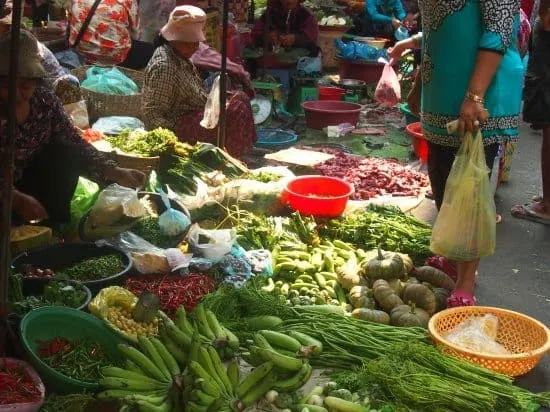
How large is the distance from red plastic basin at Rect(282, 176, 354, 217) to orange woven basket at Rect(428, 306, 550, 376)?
5.43 ft

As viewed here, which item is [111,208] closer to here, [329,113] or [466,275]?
[466,275]

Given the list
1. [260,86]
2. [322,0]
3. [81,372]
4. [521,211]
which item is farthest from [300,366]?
[322,0]

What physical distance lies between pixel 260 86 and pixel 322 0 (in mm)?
5547

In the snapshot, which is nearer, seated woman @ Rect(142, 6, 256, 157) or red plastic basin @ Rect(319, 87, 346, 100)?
seated woman @ Rect(142, 6, 256, 157)

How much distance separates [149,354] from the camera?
3158 millimetres

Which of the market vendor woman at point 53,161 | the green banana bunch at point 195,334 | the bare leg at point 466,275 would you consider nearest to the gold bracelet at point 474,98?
the bare leg at point 466,275

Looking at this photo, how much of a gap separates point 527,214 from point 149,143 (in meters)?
3.09

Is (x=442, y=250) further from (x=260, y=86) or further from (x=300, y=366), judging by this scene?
(x=260, y=86)

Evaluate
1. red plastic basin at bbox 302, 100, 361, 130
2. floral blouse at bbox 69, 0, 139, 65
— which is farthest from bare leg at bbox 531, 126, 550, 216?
floral blouse at bbox 69, 0, 139, 65

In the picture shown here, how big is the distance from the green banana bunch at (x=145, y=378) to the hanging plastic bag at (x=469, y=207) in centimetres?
161

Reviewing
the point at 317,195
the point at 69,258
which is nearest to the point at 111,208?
the point at 69,258

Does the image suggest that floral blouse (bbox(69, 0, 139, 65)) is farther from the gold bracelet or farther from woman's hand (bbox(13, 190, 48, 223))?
the gold bracelet

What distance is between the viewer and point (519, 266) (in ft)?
16.3

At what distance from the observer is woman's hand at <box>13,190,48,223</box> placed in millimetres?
4074
